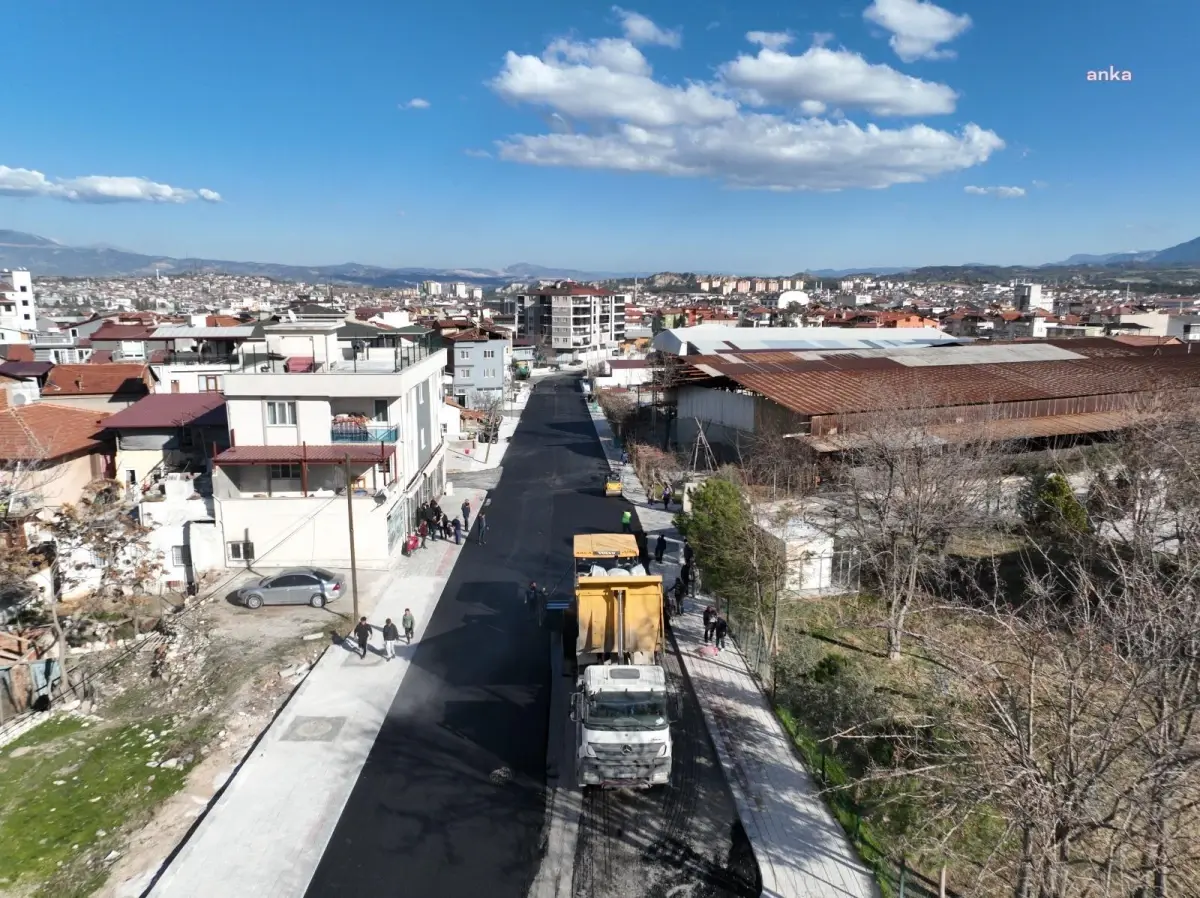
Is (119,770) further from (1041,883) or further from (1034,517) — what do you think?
(1034,517)

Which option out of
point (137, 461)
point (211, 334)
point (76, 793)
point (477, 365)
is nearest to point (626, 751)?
point (76, 793)

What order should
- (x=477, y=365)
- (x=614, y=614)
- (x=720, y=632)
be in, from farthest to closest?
(x=477, y=365), (x=720, y=632), (x=614, y=614)

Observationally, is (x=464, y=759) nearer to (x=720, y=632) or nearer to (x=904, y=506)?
(x=720, y=632)

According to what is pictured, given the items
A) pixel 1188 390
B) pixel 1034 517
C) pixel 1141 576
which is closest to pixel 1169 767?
pixel 1141 576

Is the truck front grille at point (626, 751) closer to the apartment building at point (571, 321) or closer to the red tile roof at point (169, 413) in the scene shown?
the red tile roof at point (169, 413)

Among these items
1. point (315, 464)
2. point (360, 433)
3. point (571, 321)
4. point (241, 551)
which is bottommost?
point (241, 551)

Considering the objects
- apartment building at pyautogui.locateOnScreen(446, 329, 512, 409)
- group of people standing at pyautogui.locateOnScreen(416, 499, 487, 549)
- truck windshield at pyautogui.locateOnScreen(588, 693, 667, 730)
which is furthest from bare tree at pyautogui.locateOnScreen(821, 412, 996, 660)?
apartment building at pyautogui.locateOnScreen(446, 329, 512, 409)
